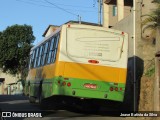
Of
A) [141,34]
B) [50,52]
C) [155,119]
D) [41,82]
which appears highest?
[141,34]

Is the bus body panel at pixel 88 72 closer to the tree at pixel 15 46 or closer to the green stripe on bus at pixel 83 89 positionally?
the green stripe on bus at pixel 83 89

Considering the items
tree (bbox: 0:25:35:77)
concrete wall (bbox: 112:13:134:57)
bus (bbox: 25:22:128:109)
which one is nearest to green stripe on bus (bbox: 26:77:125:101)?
bus (bbox: 25:22:128:109)

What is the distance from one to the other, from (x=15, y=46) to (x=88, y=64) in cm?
4708

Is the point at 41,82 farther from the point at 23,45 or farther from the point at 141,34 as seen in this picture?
the point at 23,45

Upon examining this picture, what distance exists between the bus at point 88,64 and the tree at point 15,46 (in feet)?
148

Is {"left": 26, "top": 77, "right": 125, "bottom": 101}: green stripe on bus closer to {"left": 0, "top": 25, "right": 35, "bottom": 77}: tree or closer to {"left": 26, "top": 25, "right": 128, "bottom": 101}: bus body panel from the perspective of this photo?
{"left": 26, "top": 25, "right": 128, "bottom": 101}: bus body panel

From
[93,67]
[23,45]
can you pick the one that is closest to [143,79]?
[93,67]

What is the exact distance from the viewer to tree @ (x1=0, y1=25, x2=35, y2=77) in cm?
6225

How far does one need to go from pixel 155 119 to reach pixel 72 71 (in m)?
3.71

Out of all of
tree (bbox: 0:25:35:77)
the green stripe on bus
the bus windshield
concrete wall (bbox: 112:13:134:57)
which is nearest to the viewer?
the green stripe on bus

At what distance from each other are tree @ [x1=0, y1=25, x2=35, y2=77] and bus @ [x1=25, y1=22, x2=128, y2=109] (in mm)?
45130

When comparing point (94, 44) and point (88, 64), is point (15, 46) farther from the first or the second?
point (88, 64)

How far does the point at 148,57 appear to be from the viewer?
906 inches

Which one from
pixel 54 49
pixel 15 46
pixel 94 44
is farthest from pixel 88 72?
pixel 15 46
